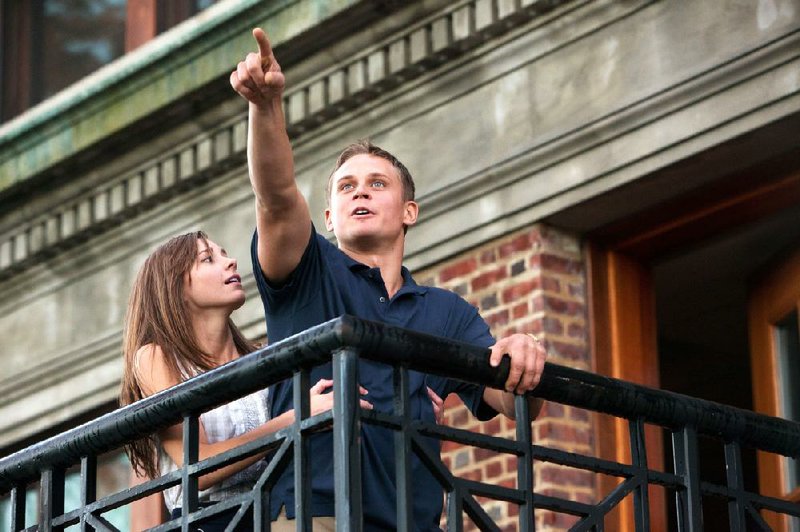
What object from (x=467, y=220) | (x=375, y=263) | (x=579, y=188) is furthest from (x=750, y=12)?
(x=375, y=263)

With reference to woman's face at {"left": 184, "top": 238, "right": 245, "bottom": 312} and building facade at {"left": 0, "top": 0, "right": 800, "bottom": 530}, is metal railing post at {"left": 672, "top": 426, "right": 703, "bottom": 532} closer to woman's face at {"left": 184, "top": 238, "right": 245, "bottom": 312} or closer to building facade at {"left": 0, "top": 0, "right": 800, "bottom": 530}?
woman's face at {"left": 184, "top": 238, "right": 245, "bottom": 312}

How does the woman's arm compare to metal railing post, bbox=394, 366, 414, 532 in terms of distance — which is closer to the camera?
metal railing post, bbox=394, 366, 414, 532

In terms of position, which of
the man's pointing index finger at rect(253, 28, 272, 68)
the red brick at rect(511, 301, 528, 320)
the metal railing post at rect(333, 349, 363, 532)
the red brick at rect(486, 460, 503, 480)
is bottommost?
the metal railing post at rect(333, 349, 363, 532)

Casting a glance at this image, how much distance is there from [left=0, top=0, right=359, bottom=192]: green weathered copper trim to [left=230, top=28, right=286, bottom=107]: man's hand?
14.4 ft

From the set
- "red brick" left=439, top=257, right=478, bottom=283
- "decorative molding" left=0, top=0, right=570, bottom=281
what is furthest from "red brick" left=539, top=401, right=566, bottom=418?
"decorative molding" left=0, top=0, right=570, bottom=281

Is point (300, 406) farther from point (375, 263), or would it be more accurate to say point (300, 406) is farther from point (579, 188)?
point (579, 188)

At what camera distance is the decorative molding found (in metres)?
8.41

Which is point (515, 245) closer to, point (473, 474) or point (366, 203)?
point (473, 474)

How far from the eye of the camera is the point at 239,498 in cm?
439

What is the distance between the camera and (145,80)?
10.1 metres

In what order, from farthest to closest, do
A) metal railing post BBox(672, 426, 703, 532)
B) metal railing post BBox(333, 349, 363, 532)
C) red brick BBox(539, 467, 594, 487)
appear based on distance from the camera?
red brick BBox(539, 467, 594, 487) < metal railing post BBox(672, 426, 703, 532) < metal railing post BBox(333, 349, 363, 532)

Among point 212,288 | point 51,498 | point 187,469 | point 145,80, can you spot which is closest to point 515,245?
point 212,288

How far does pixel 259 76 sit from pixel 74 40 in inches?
292

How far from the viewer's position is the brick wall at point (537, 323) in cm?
774
